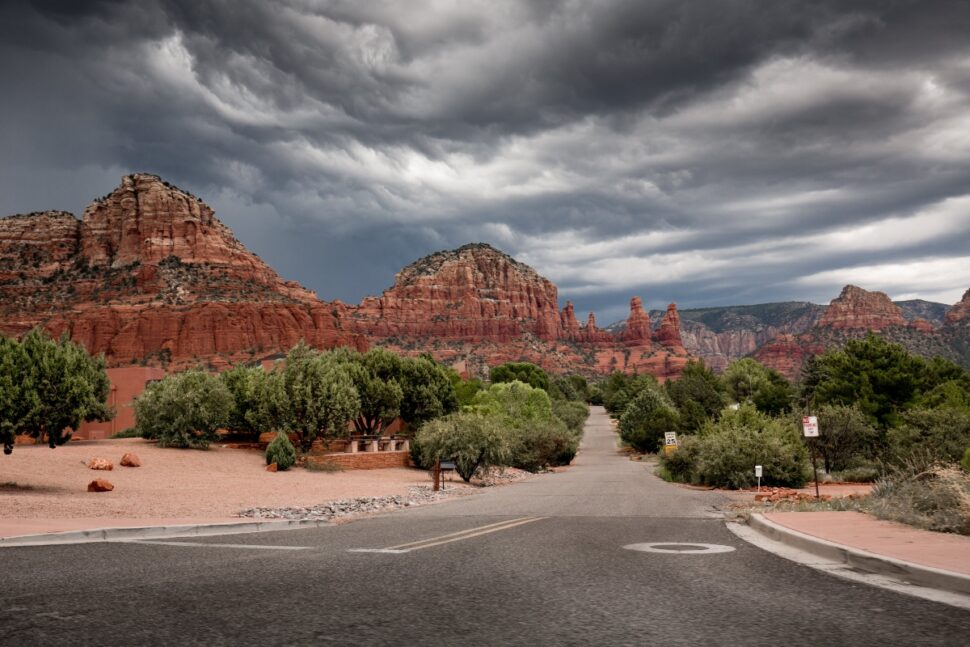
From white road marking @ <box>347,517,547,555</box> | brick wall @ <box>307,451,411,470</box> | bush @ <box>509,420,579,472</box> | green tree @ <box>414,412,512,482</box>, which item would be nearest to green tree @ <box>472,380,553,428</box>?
bush @ <box>509,420,579,472</box>

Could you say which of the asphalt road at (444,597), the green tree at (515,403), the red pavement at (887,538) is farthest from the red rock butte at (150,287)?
the red pavement at (887,538)

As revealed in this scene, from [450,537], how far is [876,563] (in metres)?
6.93

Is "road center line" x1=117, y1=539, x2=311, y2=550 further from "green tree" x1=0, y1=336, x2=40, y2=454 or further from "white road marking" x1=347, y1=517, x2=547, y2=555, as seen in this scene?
"green tree" x1=0, y1=336, x2=40, y2=454

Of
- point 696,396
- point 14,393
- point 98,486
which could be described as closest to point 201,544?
point 98,486

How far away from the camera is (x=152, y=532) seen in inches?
557

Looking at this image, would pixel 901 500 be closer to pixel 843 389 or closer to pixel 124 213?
pixel 843 389

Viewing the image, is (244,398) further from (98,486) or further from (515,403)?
(515,403)

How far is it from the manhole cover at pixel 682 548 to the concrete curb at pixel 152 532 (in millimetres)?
8635

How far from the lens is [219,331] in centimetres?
12656

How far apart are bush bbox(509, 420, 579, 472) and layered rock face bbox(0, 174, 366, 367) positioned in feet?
250

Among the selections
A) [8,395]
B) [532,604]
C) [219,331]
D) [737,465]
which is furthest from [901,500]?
[219,331]

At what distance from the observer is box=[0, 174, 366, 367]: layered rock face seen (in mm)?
125062

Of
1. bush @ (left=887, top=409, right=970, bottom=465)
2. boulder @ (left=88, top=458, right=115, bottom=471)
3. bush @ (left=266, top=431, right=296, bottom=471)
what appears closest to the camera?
boulder @ (left=88, top=458, right=115, bottom=471)

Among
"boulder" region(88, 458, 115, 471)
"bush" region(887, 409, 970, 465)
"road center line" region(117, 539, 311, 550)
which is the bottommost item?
"bush" region(887, 409, 970, 465)
